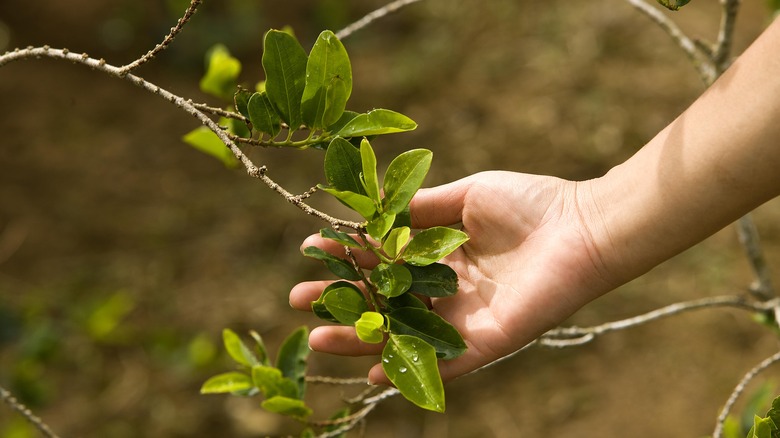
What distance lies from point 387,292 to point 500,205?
27 cm

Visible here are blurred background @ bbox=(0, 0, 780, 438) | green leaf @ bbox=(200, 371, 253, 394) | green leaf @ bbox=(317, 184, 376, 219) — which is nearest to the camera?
green leaf @ bbox=(317, 184, 376, 219)

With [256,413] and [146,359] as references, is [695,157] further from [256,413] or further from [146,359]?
[146,359]

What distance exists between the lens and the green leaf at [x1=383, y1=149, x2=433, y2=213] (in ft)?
2.64

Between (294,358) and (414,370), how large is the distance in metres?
0.31

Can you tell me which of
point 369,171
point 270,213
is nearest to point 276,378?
point 369,171

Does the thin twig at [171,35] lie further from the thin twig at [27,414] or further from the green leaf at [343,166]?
the thin twig at [27,414]

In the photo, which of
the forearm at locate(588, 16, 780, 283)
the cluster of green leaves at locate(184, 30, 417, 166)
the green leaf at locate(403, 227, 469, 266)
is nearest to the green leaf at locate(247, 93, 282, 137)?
the cluster of green leaves at locate(184, 30, 417, 166)

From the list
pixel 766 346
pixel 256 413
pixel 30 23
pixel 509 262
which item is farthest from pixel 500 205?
pixel 30 23

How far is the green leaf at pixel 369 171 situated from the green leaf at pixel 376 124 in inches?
1.6

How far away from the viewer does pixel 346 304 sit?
82 cm

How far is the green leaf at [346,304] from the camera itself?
805 millimetres

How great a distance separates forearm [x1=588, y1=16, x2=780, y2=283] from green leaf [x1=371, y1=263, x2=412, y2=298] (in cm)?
32

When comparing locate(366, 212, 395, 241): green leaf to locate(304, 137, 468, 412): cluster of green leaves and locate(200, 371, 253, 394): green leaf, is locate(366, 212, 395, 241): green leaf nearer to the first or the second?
locate(304, 137, 468, 412): cluster of green leaves

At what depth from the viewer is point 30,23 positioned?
2932mm
